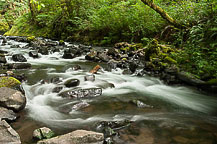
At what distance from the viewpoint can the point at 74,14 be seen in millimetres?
15398

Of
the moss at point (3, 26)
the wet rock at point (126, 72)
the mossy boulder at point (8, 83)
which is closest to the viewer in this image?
the mossy boulder at point (8, 83)

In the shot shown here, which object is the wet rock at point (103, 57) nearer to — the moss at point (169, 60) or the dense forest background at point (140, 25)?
the dense forest background at point (140, 25)

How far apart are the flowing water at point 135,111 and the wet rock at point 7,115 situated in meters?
0.12

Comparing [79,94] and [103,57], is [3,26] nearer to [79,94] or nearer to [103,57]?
[103,57]

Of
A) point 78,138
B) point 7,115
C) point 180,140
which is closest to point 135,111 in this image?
point 180,140

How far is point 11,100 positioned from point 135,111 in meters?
2.56

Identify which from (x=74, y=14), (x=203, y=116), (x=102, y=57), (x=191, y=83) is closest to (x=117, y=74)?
(x=102, y=57)

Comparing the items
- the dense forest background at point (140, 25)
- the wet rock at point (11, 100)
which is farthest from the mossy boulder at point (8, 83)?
the dense forest background at point (140, 25)

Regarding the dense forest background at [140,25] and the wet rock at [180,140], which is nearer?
the wet rock at [180,140]

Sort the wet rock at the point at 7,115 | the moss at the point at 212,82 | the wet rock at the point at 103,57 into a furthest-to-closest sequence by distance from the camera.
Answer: the wet rock at the point at 103,57 → the moss at the point at 212,82 → the wet rock at the point at 7,115

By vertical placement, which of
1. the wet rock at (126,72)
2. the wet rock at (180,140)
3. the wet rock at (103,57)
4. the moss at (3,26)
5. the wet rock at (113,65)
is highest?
the moss at (3,26)

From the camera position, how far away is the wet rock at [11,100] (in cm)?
338

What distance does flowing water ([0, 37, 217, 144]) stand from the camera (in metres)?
2.88

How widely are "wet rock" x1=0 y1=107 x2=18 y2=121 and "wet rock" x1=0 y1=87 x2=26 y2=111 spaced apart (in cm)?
11
